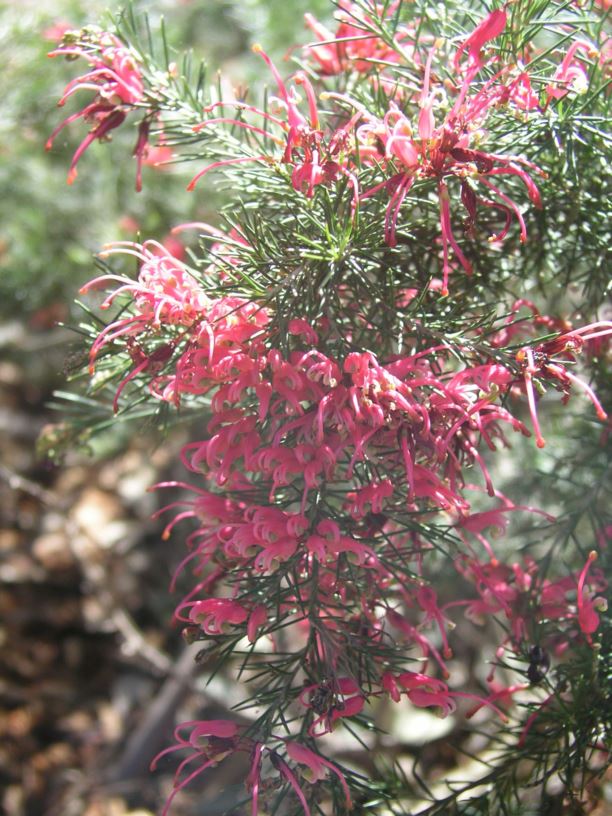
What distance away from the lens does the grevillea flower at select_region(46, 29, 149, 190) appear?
56 centimetres

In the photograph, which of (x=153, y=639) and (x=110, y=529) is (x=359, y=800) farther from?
(x=110, y=529)

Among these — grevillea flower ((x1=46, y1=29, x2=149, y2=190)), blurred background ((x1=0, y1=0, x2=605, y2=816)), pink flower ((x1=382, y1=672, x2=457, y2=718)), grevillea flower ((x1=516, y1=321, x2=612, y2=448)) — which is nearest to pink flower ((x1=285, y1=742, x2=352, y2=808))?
A: pink flower ((x1=382, y1=672, x2=457, y2=718))

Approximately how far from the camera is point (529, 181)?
468mm

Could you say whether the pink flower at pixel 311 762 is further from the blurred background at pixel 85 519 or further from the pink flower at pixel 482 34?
the blurred background at pixel 85 519

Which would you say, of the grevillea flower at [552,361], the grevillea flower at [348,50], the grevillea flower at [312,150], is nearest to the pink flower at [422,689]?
the grevillea flower at [552,361]

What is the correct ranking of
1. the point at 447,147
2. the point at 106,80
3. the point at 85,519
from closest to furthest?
1. the point at 447,147
2. the point at 106,80
3. the point at 85,519

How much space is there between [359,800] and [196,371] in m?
0.35

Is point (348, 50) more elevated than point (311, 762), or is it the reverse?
point (348, 50)

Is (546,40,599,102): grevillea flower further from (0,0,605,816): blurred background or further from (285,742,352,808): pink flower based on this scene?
(0,0,605,816): blurred background

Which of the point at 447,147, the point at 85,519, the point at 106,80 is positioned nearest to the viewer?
the point at 447,147

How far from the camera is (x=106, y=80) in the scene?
58cm

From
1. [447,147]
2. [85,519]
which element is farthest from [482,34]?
[85,519]

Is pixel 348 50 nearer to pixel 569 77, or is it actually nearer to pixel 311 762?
pixel 569 77

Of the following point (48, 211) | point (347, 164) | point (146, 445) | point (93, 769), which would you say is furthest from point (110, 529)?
point (347, 164)
